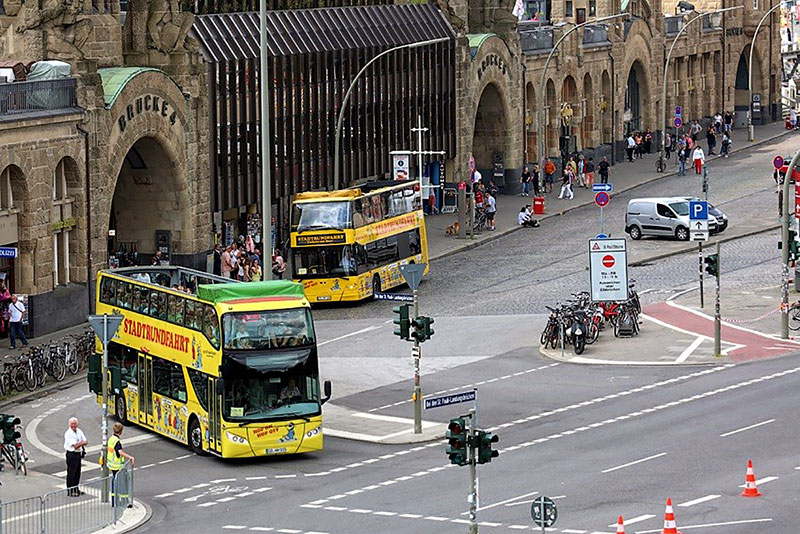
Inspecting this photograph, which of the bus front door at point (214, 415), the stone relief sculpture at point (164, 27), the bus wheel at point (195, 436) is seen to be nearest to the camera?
the bus front door at point (214, 415)

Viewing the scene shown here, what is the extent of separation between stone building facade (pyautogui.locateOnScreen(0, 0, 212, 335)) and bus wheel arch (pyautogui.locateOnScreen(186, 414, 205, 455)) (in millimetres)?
15916

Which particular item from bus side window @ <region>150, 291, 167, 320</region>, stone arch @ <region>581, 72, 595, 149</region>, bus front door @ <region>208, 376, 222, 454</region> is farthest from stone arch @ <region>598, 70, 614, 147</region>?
bus front door @ <region>208, 376, 222, 454</region>

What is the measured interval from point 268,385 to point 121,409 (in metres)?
6.55

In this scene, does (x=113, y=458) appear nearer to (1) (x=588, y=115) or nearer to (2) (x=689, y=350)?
(2) (x=689, y=350)

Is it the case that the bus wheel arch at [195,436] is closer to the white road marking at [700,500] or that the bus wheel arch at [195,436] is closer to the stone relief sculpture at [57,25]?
the white road marking at [700,500]

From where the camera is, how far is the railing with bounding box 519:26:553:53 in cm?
10181

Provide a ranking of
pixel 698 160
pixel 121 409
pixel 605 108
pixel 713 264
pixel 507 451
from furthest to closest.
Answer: pixel 605 108
pixel 698 160
pixel 713 264
pixel 121 409
pixel 507 451

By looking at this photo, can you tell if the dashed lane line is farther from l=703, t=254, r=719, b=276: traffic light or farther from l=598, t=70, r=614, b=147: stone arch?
l=598, t=70, r=614, b=147: stone arch

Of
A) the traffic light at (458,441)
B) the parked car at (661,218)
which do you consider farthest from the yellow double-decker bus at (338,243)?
the traffic light at (458,441)

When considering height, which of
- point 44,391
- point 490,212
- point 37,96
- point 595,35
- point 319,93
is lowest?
point 44,391

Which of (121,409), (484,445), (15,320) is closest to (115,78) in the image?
(15,320)

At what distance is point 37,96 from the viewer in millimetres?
59438

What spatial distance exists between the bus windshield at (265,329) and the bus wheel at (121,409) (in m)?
6.19

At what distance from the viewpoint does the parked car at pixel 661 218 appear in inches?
→ 3091
